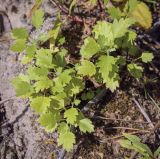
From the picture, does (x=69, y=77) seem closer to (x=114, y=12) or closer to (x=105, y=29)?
(x=105, y=29)

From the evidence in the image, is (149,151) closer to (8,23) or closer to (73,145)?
(73,145)

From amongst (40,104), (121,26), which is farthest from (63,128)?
(121,26)

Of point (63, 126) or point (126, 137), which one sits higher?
point (63, 126)

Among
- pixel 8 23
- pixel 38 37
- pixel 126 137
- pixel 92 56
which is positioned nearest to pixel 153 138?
pixel 126 137

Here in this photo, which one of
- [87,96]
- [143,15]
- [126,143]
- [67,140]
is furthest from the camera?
[143,15]

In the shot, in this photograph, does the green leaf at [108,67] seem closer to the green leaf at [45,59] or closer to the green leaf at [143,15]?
the green leaf at [45,59]

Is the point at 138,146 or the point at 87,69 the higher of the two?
the point at 87,69
